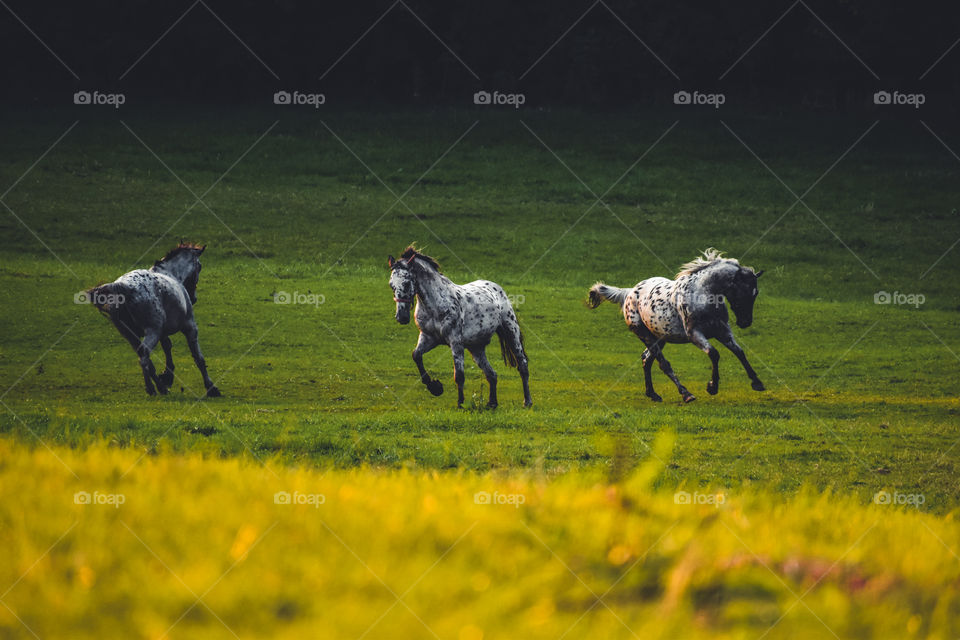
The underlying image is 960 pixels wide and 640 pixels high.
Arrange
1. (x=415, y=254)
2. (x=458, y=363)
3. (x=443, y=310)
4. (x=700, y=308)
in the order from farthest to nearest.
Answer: (x=700, y=308)
(x=458, y=363)
(x=443, y=310)
(x=415, y=254)

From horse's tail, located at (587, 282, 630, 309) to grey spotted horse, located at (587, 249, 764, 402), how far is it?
0.58m

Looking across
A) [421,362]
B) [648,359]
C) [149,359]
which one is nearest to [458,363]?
[421,362]

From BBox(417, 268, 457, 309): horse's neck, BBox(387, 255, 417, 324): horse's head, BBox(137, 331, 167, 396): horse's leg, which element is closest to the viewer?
BBox(387, 255, 417, 324): horse's head

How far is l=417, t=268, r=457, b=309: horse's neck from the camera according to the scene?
13898 mm

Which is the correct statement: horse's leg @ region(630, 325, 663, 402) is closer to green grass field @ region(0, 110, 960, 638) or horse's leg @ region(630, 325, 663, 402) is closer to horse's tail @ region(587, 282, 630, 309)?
green grass field @ region(0, 110, 960, 638)

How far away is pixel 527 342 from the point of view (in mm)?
22938

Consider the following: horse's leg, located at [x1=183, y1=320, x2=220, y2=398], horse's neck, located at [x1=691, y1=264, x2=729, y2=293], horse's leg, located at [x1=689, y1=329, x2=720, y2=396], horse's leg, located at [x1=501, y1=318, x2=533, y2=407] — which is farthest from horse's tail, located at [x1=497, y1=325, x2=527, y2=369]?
horse's leg, located at [x1=183, y1=320, x2=220, y2=398]

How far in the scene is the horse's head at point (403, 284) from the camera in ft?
43.7

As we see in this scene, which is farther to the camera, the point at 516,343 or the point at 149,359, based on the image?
the point at 516,343

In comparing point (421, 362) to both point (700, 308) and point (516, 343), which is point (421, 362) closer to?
point (516, 343)

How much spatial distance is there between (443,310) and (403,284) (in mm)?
792

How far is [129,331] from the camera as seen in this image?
15211mm

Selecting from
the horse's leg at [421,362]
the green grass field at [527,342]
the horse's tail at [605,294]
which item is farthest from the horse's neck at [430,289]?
the horse's tail at [605,294]

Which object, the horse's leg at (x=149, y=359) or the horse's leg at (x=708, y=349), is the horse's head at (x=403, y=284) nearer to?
the horse's leg at (x=149, y=359)
